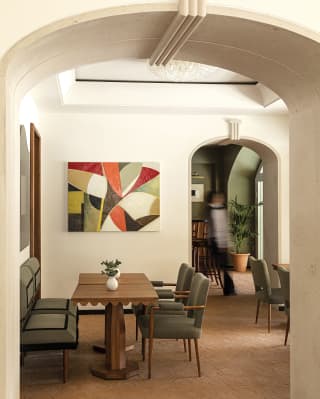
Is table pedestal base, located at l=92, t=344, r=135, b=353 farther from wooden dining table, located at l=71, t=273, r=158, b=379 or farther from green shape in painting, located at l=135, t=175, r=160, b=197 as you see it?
green shape in painting, located at l=135, t=175, r=160, b=197

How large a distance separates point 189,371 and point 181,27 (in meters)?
3.54

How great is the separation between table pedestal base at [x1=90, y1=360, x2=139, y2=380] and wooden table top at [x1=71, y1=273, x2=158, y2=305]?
665 millimetres

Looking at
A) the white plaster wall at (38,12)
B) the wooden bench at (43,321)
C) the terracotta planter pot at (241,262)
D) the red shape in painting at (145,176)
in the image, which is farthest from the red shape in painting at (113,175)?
the terracotta planter pot at (241,262)

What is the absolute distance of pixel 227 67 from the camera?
12.8 feet

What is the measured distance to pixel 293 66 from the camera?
3.50 meters

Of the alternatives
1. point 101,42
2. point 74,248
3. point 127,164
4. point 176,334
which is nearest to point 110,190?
point 127,164

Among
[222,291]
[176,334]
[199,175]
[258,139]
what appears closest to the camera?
[176,334]

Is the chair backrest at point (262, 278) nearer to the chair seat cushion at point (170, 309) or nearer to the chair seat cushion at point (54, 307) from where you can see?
the chair seat cushion at point (170, 309)

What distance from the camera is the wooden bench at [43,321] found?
4.90m

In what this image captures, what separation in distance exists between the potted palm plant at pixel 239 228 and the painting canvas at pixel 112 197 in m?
5.43

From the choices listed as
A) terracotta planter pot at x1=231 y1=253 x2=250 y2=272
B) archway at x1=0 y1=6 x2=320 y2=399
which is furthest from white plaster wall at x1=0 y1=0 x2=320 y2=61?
terracotta planter pot at x1=231 y1=253 x2=250 y2=272

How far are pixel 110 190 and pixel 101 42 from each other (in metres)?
4.88

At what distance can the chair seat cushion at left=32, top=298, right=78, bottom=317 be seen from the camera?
6.04 m

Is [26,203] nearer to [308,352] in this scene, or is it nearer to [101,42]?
[101,42]
